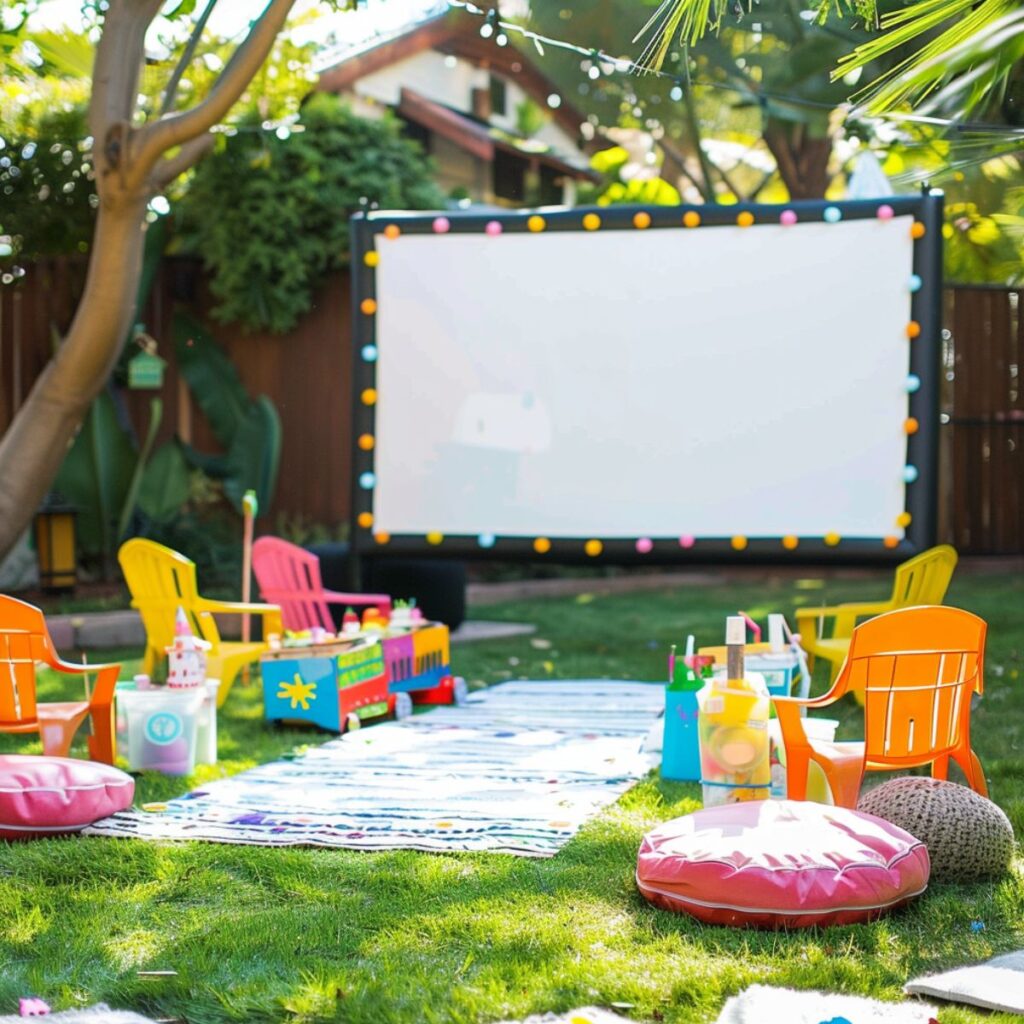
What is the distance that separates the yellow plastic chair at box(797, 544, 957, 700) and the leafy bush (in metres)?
6.15

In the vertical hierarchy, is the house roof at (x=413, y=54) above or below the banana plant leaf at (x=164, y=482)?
above

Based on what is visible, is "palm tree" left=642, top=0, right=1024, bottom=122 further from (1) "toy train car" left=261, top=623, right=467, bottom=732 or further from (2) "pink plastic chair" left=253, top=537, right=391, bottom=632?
Answer: (2) "pink plastic chair" left=253, top=537, right=391, bottom=632

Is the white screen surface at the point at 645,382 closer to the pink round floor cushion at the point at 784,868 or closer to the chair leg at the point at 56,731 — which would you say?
the chair leg at the point at 56,731

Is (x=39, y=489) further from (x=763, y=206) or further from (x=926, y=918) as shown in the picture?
(x=926, y=918)

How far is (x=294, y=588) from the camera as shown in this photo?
6961mm

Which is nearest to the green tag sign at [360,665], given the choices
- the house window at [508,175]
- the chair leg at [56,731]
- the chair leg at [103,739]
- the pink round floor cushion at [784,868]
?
the chair leg at [103,739]

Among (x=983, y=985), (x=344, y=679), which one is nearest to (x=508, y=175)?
(x=344, y=679)

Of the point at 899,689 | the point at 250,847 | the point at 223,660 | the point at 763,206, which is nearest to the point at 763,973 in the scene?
the point at 899,689

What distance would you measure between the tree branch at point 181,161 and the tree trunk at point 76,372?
188 millimetres

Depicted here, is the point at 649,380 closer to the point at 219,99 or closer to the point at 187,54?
the point at 219,99

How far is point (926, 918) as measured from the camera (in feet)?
10.8

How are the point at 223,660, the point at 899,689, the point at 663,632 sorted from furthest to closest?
the point at 663,632
the point at 223,660
the point at 899,689

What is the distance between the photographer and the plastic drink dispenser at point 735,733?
4094mm

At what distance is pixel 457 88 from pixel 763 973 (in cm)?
1800
